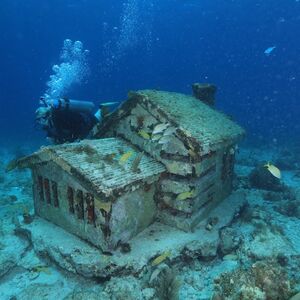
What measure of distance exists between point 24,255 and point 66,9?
7687 cm

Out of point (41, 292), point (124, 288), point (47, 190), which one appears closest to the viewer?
point (124, 288)

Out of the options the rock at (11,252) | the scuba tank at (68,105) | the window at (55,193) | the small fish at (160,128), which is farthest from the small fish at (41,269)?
the scuba tank at (68,105)

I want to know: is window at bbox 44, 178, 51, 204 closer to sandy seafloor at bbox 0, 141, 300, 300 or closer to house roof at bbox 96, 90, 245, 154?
sandy seafloor at bbox 0, 141, 300, 300

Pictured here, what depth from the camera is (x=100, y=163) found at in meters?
9.03

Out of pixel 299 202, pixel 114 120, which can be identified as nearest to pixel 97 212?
pixel 114 120

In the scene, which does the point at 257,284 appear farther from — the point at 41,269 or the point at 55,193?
the point at 55,193

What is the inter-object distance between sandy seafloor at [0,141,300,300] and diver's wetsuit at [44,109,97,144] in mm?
3252

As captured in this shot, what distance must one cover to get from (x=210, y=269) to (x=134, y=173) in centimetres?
360

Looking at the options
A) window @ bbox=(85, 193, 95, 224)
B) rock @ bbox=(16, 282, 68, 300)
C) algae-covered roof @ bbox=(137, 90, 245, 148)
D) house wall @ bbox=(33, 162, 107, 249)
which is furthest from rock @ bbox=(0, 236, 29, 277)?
algae-covered roof @ bbox=(137, 90, 245, 148)

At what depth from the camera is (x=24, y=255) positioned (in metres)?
9.63

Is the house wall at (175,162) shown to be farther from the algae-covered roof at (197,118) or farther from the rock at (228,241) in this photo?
the rock at (228,241)

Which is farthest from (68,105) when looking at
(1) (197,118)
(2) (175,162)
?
(1) (197,118)

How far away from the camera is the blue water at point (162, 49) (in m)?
70.6

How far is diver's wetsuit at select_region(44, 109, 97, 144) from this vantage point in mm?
11375
